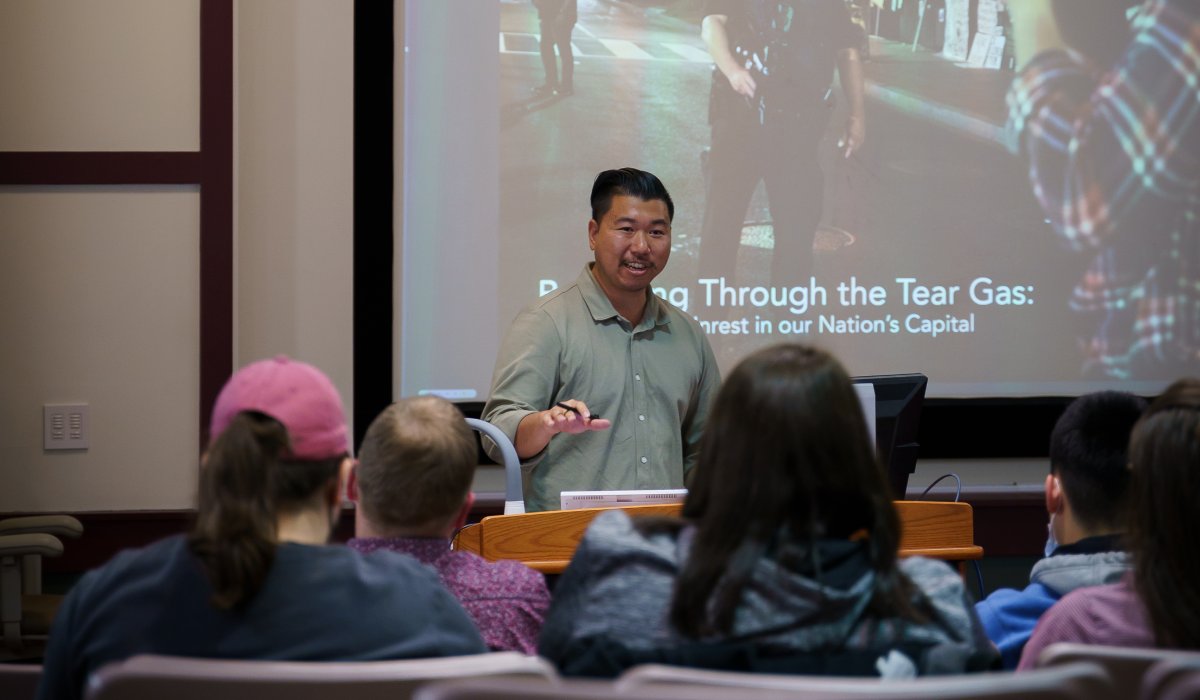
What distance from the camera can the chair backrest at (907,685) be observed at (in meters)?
1.12

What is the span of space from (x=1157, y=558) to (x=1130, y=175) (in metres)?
3.27

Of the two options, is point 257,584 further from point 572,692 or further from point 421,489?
point 572,692

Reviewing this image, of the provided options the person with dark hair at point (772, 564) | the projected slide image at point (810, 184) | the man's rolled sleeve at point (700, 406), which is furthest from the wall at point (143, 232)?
the person with dark hair at point (772, 564)

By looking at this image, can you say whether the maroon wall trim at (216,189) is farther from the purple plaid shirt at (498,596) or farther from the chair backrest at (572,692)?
the chair backrest at (572,692)

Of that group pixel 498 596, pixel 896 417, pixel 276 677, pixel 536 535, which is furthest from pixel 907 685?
pixel 896 417

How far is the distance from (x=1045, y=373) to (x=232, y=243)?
2894 mm

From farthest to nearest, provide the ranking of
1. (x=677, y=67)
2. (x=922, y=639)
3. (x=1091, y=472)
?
(x=677, y=67), (x=1091, y=472), (x=922, y=639)

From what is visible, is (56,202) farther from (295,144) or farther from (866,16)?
(866,16)

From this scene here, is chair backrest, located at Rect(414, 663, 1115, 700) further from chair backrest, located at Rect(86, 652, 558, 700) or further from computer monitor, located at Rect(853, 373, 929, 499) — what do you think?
computer monitor, located at Rect(853, 373, 929, 499)

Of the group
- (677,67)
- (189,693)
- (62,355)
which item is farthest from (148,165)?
(189,693)

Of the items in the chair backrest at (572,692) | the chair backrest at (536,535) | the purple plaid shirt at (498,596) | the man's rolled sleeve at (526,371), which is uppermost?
the chair backrest at (572,692)

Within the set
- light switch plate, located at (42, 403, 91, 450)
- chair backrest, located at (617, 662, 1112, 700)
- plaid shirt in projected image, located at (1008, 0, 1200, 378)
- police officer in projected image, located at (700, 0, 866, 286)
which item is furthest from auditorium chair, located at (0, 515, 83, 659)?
plaid shirt in projected image, located at (1008, 0, 1200, 378)

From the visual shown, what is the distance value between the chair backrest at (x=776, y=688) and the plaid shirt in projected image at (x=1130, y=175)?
11.7 ft

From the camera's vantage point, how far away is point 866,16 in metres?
4.33
